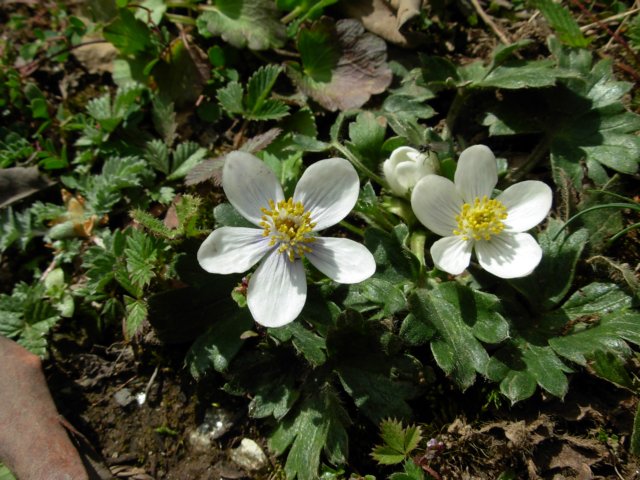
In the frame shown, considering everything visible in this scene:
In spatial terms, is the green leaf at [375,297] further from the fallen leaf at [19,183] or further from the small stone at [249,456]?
the fallen leaf at [19,183]

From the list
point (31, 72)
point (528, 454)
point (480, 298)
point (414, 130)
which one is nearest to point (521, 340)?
point (480, 298)

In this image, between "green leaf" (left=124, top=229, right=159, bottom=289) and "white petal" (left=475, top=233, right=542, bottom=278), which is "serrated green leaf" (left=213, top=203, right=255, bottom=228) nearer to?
"green leaf" (left=124, top=229, right=159, bottom=289)

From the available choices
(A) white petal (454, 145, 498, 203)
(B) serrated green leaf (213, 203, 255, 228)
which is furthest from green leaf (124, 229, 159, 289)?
(A) white petal (454, 145, 498, 203)

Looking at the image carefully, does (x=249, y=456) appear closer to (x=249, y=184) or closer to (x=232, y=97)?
(x=249, y=184)

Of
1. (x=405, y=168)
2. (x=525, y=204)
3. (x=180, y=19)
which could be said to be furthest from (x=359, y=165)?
(x=180, y=19)

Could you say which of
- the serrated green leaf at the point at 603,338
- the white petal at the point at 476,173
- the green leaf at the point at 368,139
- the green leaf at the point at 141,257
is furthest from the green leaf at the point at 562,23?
the green leaf at the point at 141,257

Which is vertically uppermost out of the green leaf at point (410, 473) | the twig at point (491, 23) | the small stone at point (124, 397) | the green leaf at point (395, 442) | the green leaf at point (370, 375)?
the twig at point (491, 23)
